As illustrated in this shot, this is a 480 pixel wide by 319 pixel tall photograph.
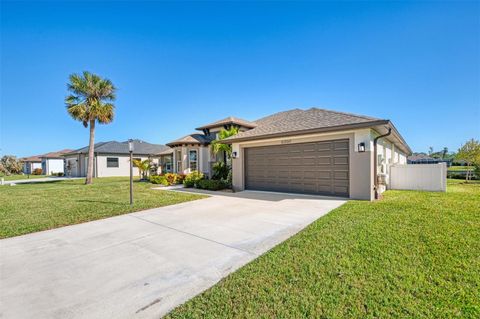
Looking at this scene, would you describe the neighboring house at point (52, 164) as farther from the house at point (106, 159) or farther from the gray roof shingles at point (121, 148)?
the gray roof shingles at point (121, 148)

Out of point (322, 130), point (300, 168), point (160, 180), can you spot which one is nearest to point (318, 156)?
point (300, 168)

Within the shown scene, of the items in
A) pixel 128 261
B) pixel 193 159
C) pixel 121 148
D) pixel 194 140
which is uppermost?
pixel 121 148

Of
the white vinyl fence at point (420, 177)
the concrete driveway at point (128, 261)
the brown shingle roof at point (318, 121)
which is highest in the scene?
the brown shingle roof at point (318, 121)

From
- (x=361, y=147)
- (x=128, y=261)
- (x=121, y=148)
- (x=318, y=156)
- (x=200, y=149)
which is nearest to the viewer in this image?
(x=128, y=261)

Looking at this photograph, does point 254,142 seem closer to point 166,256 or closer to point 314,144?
point 314,144

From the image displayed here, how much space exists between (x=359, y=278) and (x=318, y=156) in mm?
7145

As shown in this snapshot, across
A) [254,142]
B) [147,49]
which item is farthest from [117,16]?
[254,142]

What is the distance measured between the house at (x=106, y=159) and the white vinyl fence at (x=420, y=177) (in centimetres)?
2439

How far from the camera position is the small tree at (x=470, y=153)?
56.4 feet

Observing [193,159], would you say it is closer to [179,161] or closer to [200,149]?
[200,149]

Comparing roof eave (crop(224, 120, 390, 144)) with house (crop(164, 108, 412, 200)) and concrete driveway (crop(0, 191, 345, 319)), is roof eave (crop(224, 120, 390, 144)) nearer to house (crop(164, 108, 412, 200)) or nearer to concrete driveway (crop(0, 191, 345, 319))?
house (crop(164, 108, 412, 200))

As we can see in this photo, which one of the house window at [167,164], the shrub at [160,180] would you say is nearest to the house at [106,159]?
the house window at [167,164]

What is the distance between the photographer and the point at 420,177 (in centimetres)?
1085

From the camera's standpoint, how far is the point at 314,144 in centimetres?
962
